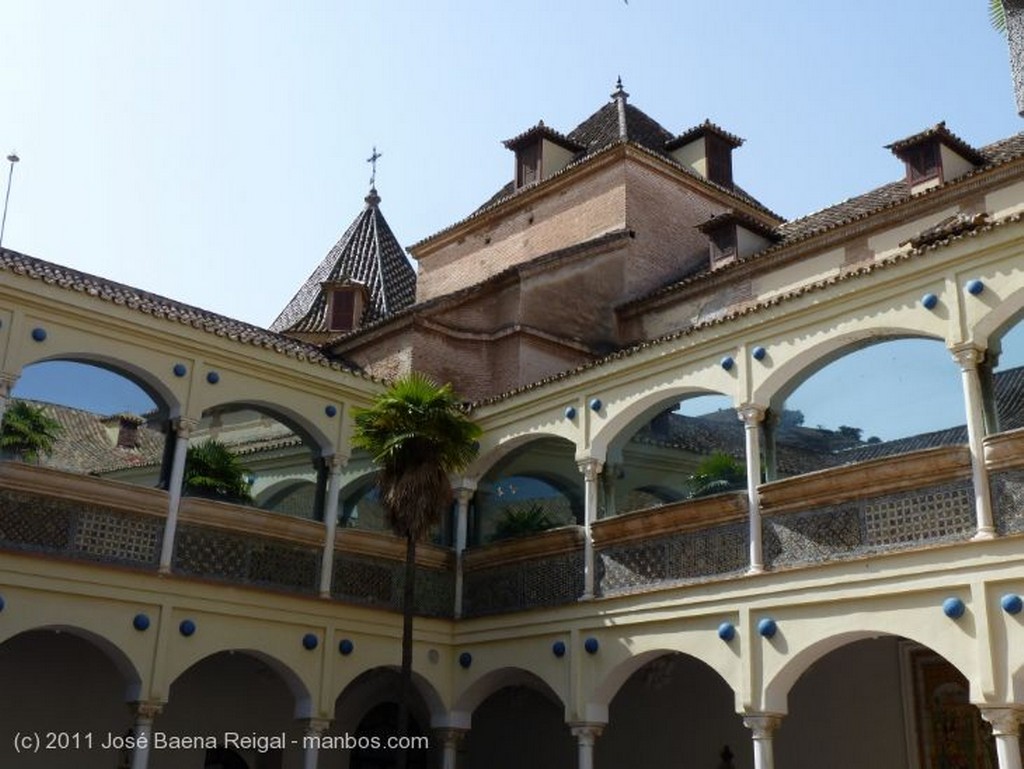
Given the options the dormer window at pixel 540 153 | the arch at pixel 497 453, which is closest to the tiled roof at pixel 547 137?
the dormer window at pixel 540 153

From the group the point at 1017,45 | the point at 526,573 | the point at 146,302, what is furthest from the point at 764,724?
the point at 1017,45

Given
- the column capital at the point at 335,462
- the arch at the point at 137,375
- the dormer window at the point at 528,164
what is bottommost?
the column capital at the point at 335,462

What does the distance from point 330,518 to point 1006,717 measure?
29.1 ft

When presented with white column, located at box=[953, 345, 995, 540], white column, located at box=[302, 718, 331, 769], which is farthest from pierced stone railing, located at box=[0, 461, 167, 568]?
white column, located at box=[953, 345, 995, 540]

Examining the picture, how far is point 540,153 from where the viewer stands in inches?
929

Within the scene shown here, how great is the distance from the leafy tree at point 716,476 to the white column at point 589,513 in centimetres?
124

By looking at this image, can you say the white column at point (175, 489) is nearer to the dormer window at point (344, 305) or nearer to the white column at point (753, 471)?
the white column at point (753, 471)

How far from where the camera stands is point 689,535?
45.0ft

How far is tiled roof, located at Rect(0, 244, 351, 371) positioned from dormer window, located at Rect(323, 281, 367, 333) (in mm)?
4529

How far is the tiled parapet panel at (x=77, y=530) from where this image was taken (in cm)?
1318

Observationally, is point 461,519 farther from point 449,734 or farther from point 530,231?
point 530,231

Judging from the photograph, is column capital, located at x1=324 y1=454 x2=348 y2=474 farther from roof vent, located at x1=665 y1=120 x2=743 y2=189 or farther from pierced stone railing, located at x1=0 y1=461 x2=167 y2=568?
roof vent, located at x1=665 y1=120 x2=743 y2=189

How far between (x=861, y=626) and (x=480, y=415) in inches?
273

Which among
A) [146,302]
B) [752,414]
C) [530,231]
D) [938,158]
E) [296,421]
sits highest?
[530,231]
